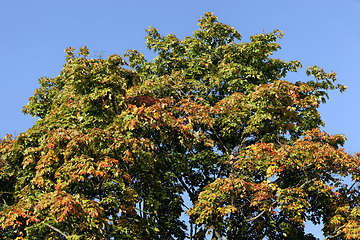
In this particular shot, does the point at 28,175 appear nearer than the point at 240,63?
Yes

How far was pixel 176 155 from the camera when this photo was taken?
51.9ft

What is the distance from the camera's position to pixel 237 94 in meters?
15.7

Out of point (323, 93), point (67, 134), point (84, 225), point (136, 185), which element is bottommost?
point (84, 225)

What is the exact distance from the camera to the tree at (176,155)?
12.4 m

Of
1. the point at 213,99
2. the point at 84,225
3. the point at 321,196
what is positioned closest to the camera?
the point at 84,225

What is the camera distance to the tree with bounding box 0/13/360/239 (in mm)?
12375

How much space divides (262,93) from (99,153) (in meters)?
6.24

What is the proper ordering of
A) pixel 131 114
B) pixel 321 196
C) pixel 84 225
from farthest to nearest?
pixel 321 196 → pixel 131 114 → pixel 84 225

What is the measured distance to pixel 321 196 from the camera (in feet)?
51.8

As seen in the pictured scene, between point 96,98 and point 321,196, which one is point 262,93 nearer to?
point 321,196

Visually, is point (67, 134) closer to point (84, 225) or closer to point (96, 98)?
point (96, 98)

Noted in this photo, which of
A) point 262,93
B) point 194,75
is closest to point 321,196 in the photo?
point 262,93

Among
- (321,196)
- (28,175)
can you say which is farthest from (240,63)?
(28,175)

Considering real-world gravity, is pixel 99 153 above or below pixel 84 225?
above
